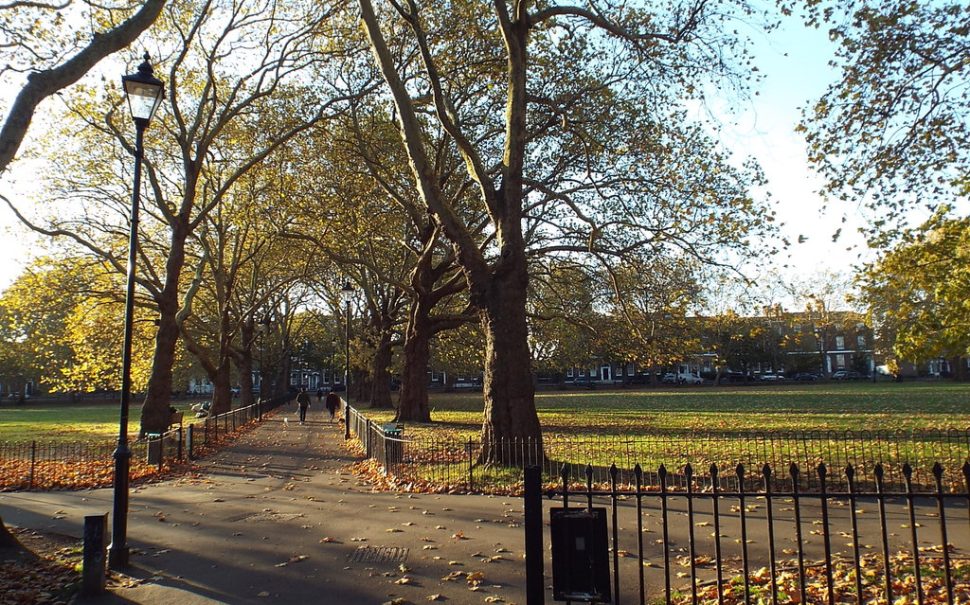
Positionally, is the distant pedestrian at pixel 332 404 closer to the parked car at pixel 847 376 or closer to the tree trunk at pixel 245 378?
the tree trunk at pixel 245 378

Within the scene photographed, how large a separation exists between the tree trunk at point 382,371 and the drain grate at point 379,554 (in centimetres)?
2667

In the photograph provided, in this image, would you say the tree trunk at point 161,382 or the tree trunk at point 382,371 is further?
the tree trunk at point 382,371

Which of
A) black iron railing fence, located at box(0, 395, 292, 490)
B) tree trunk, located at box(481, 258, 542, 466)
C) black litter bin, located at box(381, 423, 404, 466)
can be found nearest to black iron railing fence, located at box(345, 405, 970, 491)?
black litter bin, located at box(381, 423, 404, 466)

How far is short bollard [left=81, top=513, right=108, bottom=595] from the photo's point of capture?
624 centimetres

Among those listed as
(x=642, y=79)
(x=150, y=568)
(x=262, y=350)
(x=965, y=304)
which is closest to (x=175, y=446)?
(x=150, y=568)

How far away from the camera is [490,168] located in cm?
2088

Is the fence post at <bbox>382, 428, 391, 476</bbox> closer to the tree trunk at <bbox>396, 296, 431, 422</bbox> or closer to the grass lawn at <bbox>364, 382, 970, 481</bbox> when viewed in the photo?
the grass lawn at <bbox>364, 382, 970, 481</bbox>

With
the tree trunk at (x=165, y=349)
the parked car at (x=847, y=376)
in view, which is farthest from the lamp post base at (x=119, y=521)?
the parked car at (x=847, y=376)

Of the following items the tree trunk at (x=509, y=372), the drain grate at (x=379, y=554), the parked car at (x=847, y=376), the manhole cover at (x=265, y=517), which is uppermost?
the tree trunk at (x=509, y=372)

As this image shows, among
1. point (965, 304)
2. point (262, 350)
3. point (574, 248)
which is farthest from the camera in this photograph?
point (262, 350)

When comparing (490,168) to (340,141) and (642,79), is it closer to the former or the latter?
(340,141)

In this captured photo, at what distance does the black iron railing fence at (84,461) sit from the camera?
13328 millimetres

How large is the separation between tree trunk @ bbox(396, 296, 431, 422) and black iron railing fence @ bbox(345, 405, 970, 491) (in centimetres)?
1012

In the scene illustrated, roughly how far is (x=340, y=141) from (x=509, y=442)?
11569mm
